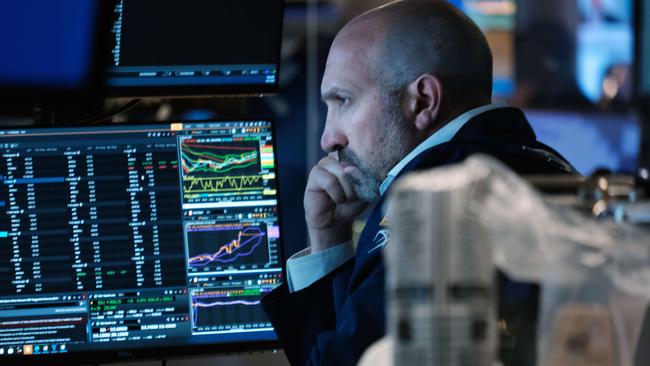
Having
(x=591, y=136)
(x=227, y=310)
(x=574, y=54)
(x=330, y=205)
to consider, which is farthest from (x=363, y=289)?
(x=574, y=54)

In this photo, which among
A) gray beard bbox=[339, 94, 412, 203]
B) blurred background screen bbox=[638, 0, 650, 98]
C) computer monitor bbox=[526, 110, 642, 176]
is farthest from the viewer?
computer monitor bbox=[526, 110, 642, 176]

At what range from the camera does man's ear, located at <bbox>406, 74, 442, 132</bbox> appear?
5.49ft

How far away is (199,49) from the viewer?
5.57 ft

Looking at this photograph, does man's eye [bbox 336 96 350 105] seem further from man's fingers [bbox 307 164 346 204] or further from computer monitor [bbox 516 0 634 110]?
computer monitor [bbox 516 0 634 110]

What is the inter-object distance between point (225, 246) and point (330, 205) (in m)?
0.25

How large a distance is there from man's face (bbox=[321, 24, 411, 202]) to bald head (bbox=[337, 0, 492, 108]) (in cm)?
1

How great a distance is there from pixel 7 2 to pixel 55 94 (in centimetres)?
14

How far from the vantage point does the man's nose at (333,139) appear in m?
1.77

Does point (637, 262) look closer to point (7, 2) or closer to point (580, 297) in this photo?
point (580, 297)

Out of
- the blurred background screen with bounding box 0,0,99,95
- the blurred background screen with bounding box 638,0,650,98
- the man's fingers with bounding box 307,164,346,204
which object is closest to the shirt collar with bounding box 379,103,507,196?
the man's fingers with bounding box 307,164,346,204

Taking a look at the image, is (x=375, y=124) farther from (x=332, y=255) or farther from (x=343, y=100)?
(x=332, y=255)

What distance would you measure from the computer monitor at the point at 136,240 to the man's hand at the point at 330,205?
14 cm

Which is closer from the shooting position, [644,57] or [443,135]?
[443,135]

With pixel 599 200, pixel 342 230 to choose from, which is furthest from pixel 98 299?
pixel 599 200
